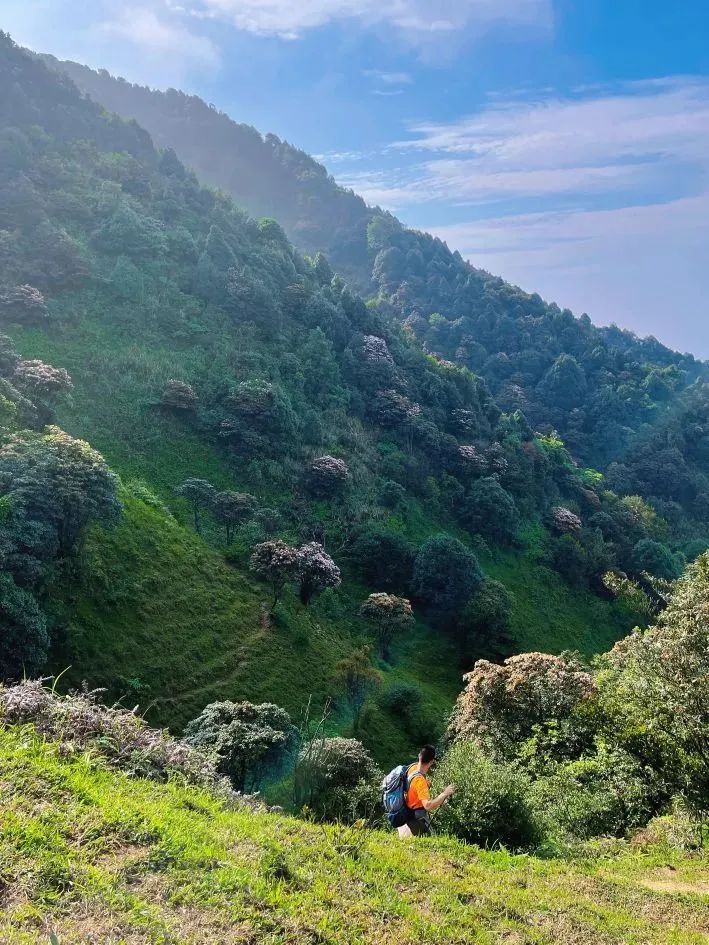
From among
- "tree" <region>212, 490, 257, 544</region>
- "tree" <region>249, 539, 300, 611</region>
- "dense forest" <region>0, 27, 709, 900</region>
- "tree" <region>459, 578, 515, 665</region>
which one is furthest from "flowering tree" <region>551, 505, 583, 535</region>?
"tree" <region>249, 539, 300, 611</region>

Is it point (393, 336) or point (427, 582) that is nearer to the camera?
point (427, 582)

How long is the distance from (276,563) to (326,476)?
13259 millimetres

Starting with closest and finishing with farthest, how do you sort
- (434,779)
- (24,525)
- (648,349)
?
(434,779) < (24,525) < (648,349)

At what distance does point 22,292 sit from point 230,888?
44.1 m

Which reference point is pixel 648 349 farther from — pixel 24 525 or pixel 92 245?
pixel 24 525

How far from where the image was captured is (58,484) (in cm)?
2125

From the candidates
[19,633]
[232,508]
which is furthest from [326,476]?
[19,633]

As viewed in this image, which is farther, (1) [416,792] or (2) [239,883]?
(1) [416,792]

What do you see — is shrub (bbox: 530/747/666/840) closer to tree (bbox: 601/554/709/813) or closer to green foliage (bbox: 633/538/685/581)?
Result: tree (bbox: 601/554/709/813)

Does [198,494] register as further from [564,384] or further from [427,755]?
[564,384]

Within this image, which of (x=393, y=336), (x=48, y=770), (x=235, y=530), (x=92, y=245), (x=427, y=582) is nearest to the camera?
(x=48, y=770)

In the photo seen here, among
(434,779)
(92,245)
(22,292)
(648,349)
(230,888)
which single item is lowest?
(434,779)

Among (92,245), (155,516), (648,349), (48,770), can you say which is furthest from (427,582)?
(648,349)

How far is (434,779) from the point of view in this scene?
36.1 ft
